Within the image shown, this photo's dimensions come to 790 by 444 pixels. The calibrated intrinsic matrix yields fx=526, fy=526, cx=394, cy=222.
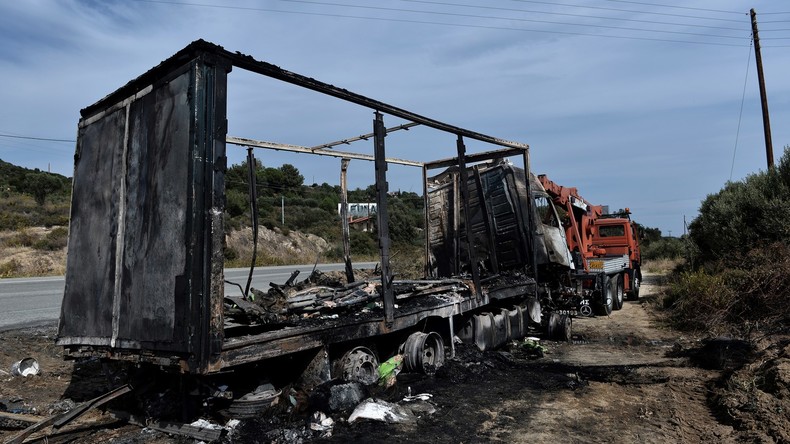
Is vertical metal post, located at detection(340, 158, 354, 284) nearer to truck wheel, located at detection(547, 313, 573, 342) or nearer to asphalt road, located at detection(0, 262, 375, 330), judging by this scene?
truck wheel, located at detection(547, 313, 573, 342)

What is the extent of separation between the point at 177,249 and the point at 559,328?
741 cm

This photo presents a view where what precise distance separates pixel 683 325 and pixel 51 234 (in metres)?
27.4

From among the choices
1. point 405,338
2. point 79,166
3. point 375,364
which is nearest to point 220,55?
point 79,166

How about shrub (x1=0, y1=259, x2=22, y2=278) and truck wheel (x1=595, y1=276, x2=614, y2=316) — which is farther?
shrub (x1=0, y1=259, x2=22, y2=278)

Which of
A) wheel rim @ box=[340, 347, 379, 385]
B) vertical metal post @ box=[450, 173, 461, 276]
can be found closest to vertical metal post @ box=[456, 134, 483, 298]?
vertical metal post @ box=[450, 173, 461, 276]

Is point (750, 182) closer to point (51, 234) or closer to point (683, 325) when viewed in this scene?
point (683, 325)

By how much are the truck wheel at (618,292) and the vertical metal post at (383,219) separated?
10.2 metres

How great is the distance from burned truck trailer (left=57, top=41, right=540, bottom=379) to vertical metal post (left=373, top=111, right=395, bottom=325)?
0.01 meters

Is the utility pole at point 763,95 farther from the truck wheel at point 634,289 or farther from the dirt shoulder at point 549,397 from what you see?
the dirt shoulder at point 549,397

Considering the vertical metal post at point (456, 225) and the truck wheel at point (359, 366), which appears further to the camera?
the vertical metal post at point (456, 225)

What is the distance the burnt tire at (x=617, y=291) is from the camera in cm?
1438

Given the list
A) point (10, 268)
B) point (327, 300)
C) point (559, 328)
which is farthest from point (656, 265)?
point (10, 268)

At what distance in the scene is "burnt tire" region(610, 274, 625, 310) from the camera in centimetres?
1438

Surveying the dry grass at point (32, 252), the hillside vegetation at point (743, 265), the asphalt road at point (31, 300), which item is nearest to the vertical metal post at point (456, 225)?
the asphalt road at point (31, 300)
